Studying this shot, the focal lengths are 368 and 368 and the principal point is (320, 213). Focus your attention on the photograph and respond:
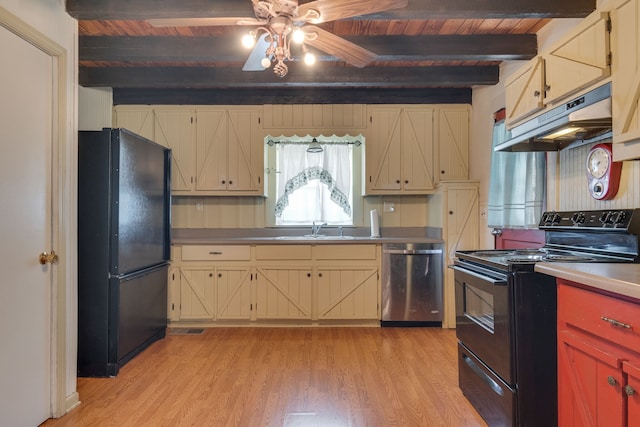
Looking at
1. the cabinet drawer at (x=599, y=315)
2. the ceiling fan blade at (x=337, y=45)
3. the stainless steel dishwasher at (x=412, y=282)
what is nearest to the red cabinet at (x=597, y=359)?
the cabinet drawer at (x=599, y=315)

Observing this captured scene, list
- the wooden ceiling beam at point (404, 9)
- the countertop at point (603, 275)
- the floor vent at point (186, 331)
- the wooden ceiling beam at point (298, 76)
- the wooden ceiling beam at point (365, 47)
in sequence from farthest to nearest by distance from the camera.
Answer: the floor vent at point (186, 331)
the wooden ceiling beam at point (298, 76)
the wooden ceiling beam at point (365, 47)
the wooden ceiling beam at point (404, 9)
the countertop at point (603, 275)

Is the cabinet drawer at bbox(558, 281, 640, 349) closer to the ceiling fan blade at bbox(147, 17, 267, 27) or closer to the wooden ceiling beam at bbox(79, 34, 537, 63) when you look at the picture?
the ceiling fan blade at bbox(147, 17, 267, 27)

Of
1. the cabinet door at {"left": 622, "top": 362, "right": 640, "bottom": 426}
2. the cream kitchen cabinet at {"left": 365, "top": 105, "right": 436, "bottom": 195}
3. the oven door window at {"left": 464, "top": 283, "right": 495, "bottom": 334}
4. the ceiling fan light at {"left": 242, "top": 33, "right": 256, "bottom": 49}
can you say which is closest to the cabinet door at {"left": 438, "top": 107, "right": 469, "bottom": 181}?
the cream kitchen cabinet at {"left": 365, "top": 105, "right": 436, "bottom": 195}

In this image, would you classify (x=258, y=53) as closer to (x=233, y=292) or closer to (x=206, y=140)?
(x=206, y=140)

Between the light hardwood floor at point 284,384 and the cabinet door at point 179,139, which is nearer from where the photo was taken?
the light hardwood floor at point 284,384

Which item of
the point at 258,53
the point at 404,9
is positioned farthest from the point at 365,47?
the point at 258,53

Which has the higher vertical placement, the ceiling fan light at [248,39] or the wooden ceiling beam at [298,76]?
the wooden ceiling beam at [298,76]

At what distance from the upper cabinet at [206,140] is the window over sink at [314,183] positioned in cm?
34

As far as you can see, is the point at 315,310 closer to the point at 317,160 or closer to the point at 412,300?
the point at 412,300

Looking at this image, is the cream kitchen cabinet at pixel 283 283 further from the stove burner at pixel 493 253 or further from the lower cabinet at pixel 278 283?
the stove burner at pixel 493 253

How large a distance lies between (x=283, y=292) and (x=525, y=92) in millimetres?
2656

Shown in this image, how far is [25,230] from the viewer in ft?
6.28

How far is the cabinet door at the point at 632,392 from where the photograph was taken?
46.4 inches

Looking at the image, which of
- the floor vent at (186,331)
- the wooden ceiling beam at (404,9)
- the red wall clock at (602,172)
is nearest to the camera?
the red wall clock at (602,172)
